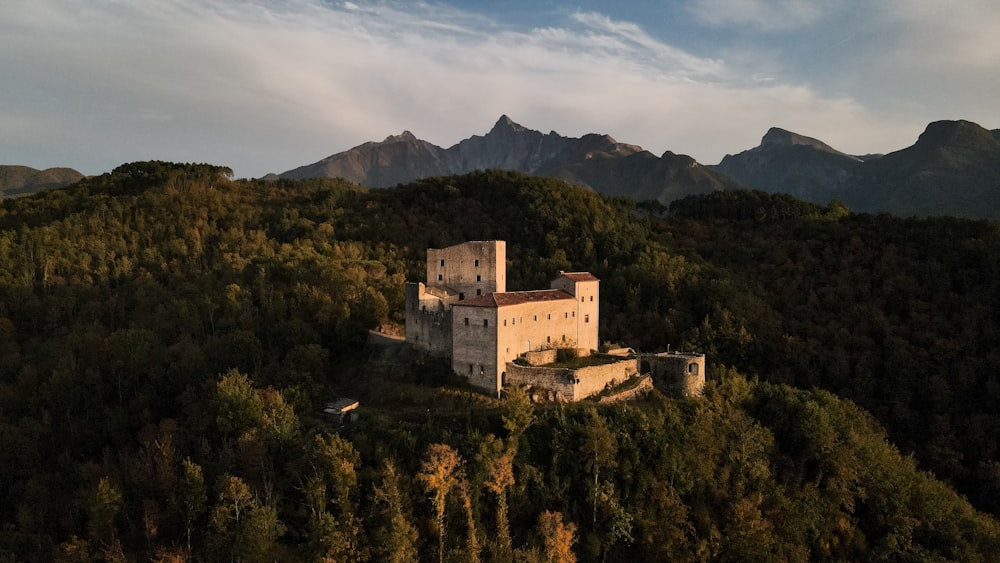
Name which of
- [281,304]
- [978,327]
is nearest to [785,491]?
[978,327]

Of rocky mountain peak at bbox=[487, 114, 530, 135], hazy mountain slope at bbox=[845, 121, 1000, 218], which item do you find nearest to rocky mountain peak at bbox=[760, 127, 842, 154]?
hazy mountain slope at bbox=[845, 121, 1000, 218]

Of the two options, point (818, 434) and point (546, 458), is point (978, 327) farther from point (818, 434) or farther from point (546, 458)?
point (546, 458)

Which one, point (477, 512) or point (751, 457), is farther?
point (751, 457)

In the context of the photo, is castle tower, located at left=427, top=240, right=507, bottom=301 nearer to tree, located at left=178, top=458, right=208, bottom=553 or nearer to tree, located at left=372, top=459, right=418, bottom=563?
tree, located at left=372, top=459, right=418, bottom=563

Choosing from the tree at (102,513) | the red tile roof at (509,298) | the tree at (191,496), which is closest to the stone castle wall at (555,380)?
the red tile roof at (509,298)

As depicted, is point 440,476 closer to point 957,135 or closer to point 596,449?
point 596,449

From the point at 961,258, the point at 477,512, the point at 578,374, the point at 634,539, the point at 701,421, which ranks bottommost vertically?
the point at 634,539

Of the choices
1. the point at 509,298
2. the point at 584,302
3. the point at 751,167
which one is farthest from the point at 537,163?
the point at 509,298
